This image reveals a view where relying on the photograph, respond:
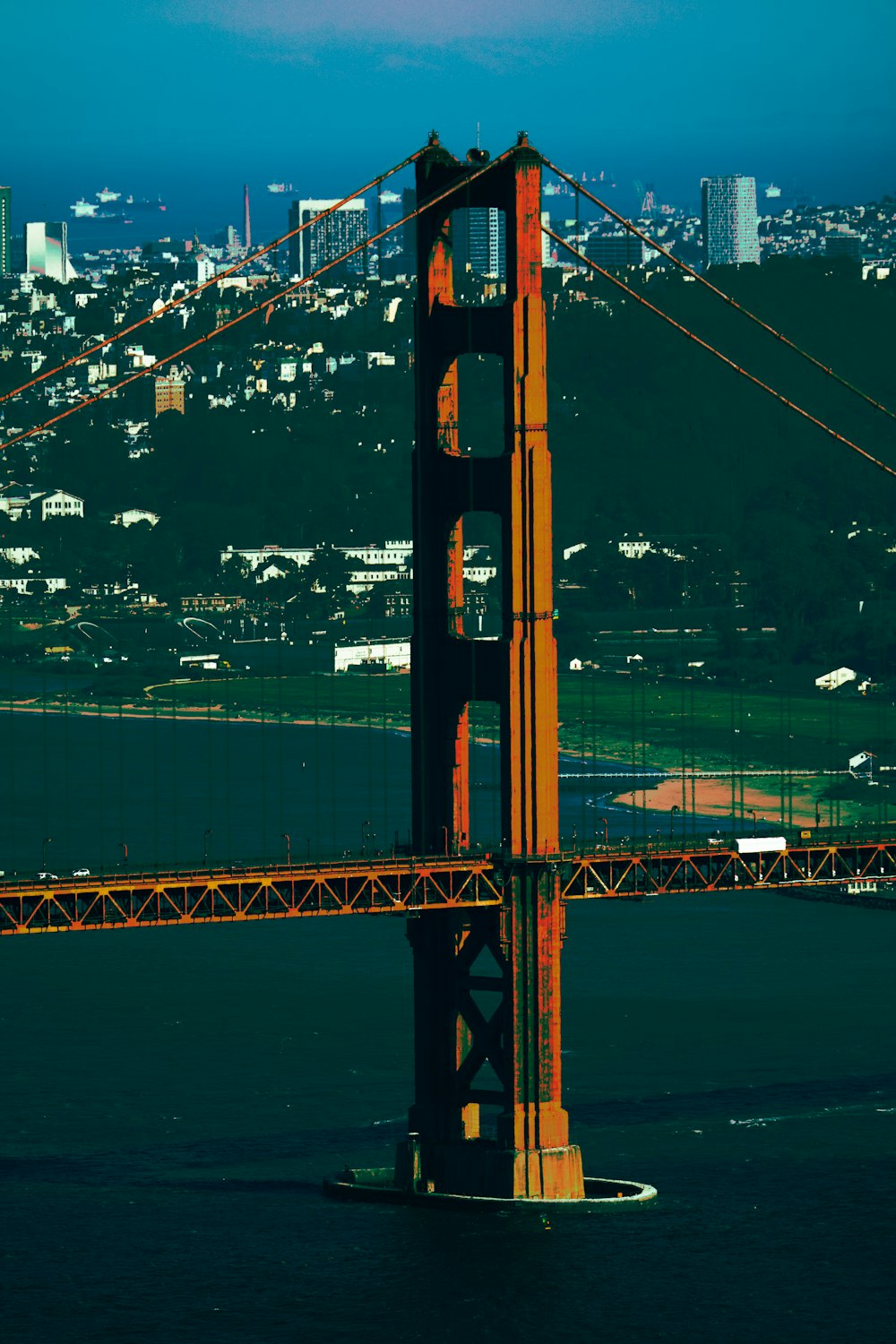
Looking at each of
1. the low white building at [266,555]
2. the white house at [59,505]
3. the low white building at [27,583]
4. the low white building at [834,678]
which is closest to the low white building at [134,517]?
the white house at [59,505]

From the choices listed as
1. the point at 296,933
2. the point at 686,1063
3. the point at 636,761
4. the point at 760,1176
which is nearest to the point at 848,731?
the point at 636,761

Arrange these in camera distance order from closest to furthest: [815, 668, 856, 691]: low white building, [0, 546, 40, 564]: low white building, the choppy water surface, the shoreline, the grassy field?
1. the choppy water surface
2. the shoreline
3. the grassy field
4. [815, 668, 856, 691]: low white building
5. [0, 546, 40, 564]: low white building

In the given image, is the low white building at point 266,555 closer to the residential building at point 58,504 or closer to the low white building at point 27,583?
the low white building at point 27,583

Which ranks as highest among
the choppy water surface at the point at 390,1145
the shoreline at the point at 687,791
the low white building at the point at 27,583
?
the low white building at the point at 27,583

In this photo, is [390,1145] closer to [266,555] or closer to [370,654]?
[370,654]

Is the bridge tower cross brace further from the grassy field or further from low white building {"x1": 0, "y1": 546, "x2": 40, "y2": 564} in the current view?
low white building {"x1": 0, "y1": 546, "x2": 40, "y2": 564}

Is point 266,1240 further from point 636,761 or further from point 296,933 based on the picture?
point 636,761

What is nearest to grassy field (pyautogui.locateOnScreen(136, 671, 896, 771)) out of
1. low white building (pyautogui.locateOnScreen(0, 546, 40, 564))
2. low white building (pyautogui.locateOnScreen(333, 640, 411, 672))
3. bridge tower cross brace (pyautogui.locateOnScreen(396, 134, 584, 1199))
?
low white building (pyautogui.locateOnScreen(333, 640, 411, 672))
